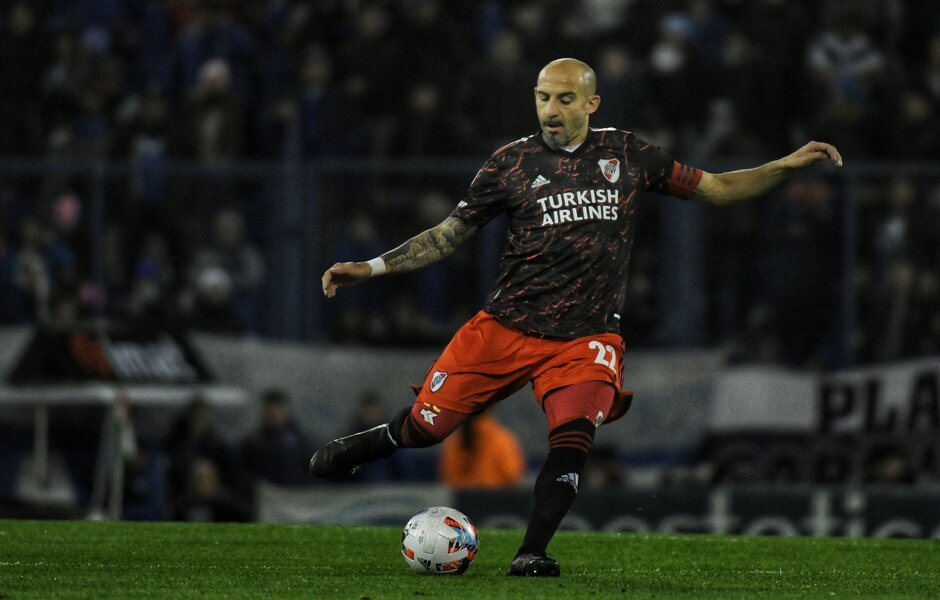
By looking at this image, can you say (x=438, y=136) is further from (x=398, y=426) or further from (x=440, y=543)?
(x=440, y=543)

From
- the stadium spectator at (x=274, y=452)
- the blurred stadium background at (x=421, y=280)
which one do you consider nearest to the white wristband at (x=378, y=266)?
the blurred stadium background at (x=421, y=280)

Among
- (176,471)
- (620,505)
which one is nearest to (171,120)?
(176,471)

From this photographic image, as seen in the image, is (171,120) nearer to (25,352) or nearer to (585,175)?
(25,352)

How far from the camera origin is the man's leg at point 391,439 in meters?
8.48

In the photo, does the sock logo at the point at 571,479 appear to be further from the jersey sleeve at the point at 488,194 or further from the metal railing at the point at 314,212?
the metal railing at the point at 314,212

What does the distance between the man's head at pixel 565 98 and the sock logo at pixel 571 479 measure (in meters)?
1.54

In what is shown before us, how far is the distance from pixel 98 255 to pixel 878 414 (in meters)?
6.48

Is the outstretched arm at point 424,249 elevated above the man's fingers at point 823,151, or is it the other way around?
the man's fingers at point 823,151

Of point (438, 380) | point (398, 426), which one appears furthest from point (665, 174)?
point (398, 426)

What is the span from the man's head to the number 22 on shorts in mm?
930

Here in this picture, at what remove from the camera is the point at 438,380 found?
334 inches

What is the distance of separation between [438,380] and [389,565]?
89 cm

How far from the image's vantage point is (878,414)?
583 inches

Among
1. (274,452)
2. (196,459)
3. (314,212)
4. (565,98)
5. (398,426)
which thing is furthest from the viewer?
(314,212)
